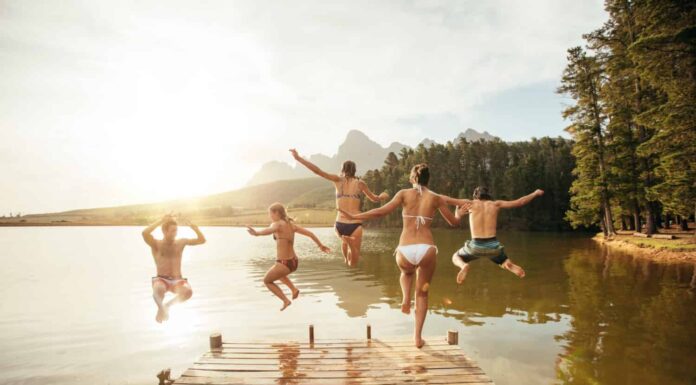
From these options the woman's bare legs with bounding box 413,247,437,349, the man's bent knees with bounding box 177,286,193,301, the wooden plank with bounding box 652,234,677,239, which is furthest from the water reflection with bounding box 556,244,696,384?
the man's bent knees with bounding box 177,286,193,301

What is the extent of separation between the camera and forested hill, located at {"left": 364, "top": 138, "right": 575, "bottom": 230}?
87375 mm

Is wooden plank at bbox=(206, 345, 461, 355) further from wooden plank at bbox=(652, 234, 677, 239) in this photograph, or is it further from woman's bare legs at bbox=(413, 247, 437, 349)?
wooden plank at bbox=(652, 234, 677, 239)

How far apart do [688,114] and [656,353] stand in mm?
20142

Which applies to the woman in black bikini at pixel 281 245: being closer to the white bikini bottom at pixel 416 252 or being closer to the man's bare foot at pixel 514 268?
the white bikini bottom at pixel 416 252

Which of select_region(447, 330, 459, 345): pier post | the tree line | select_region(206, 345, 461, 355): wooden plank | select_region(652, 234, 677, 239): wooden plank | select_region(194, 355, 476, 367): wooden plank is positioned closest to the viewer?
select_region(194, 355, 476, 367): wooden plank

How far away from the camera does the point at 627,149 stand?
39438 mm

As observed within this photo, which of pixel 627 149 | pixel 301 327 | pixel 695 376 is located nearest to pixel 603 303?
pixel 695 376

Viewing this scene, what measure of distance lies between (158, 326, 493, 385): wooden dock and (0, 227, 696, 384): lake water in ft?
5.96

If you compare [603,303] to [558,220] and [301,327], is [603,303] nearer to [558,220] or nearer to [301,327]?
[301,327]

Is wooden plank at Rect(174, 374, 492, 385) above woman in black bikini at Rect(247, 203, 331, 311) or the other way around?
the other way around

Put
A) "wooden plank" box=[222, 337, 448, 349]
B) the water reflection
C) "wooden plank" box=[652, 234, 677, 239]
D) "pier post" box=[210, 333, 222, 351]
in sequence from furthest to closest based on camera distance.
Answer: "wooden plank" box=[652, 234, 677, 239] → the water reflection → "wooden plank" box=[222, 337, 448, 349] → "pier post" box=[210, 333, 222, 351]

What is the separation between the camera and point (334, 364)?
8.57m

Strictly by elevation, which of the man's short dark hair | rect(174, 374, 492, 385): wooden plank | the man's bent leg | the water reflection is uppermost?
the man's short dark hair

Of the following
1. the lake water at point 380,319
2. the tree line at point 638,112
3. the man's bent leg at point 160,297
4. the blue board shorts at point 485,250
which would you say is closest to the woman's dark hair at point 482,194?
the blue board shorts at point 485,250
